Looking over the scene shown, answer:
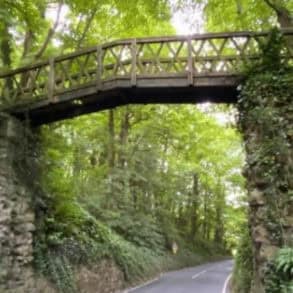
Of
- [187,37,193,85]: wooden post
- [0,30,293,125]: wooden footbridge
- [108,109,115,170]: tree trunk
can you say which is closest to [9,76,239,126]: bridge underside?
[0,30,293,125]: wooden footbridge

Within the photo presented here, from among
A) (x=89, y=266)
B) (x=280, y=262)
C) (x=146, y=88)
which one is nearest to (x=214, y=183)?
(x=89, y=266)

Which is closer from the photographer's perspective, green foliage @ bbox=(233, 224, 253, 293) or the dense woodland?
green foliage @ bbox=(233, 224, 253, 293)

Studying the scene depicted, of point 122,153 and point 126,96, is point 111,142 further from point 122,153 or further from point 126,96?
point 126,96

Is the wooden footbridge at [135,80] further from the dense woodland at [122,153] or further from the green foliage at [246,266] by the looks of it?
the green foliage at [246,266]

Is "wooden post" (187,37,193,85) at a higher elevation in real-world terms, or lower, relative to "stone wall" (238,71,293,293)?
higher

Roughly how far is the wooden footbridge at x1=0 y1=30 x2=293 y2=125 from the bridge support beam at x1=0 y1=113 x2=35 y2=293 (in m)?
0.77

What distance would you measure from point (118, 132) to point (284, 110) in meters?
14.5

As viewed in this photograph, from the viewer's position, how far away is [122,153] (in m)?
20.0

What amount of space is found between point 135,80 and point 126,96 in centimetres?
87

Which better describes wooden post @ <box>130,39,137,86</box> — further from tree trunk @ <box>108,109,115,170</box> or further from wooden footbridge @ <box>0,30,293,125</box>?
tree trunk @ <box>108,109,115,170</box>

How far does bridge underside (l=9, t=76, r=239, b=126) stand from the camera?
9.65m

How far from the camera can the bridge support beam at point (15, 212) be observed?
924cm

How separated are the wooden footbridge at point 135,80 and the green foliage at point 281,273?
428 cm

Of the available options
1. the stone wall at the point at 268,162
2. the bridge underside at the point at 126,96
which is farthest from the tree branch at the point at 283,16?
the stone wall at the point at 268,162
